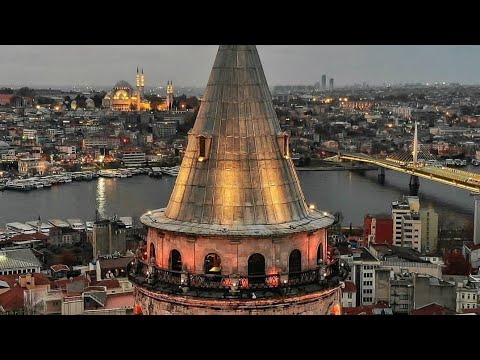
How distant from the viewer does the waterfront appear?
30672 millimetres

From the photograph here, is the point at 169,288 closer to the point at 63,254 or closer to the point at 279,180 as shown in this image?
the point at 279,180

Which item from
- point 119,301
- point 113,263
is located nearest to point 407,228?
point 113,263

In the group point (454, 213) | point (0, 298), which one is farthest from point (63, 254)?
point (454, 213)

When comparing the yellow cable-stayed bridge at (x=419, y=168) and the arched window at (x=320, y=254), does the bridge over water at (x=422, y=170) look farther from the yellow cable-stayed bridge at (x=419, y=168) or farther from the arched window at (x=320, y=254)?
the arched window at (x=320, y=254)

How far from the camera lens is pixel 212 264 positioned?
318 centimetres

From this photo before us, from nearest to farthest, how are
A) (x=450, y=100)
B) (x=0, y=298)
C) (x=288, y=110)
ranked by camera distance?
(x=0, y=298), (x=288, y=110), (x=450, y=100)

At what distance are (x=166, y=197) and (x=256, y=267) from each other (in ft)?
99.2

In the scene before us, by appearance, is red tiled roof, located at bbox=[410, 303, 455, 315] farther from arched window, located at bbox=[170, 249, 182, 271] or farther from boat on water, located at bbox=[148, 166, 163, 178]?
boat on water, located at bbox=[148, 166, 163, 178]

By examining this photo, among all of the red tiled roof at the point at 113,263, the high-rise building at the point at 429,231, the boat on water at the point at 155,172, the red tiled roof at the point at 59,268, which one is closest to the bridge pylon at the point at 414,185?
the high-rise building at the point at 429,231

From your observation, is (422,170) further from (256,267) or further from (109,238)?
(256,267)

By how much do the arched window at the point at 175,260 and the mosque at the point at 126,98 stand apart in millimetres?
64371
